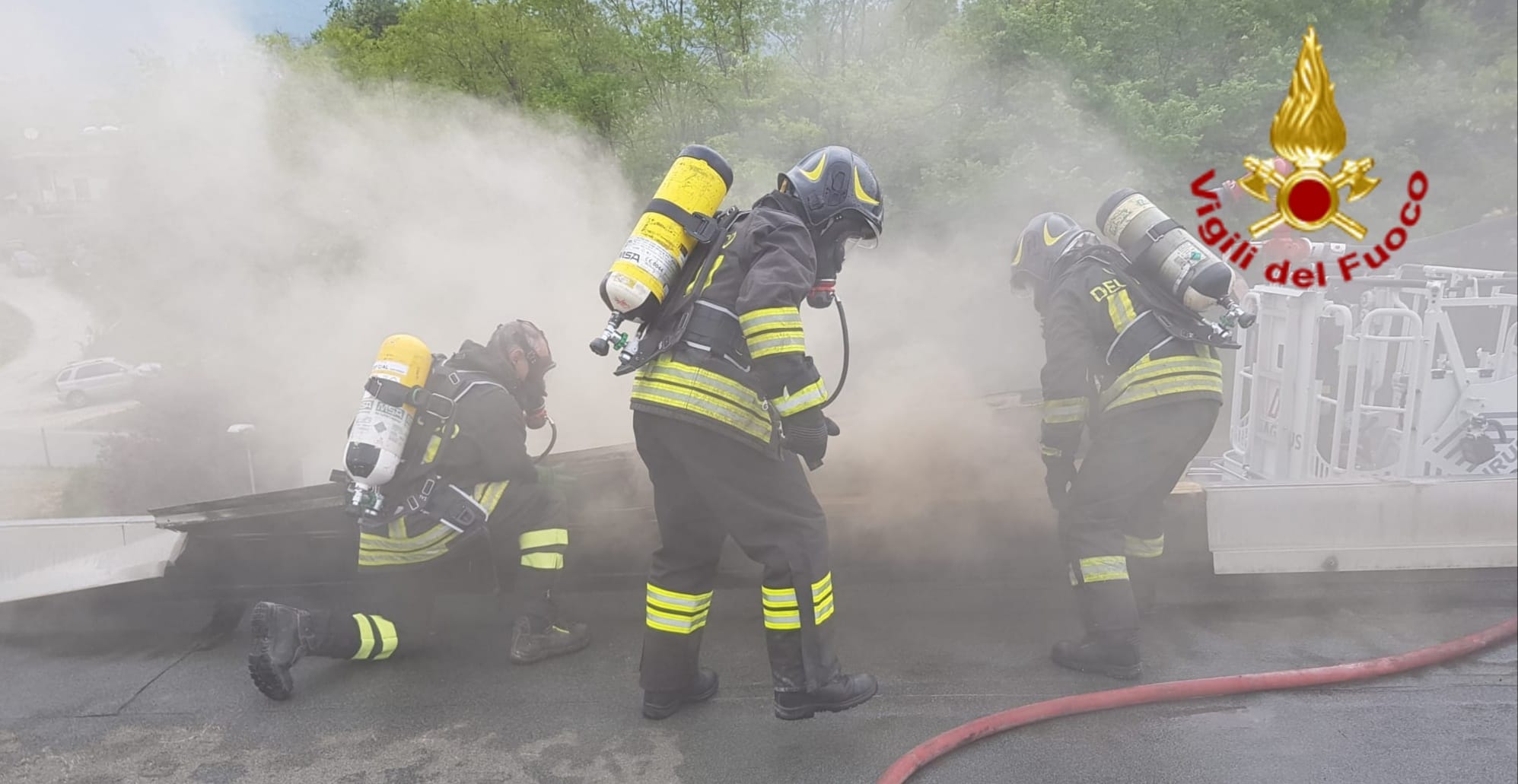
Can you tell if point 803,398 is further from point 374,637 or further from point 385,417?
point 374,637

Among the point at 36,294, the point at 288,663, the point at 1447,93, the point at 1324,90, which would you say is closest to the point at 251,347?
the point at 36,294

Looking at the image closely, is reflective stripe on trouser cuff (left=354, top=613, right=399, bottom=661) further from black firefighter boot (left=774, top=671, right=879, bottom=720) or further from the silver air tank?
the silver air tank

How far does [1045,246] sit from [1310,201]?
2537 mm

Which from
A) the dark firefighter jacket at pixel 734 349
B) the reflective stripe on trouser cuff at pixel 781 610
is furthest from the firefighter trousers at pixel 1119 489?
the dark firefighter jacket at pixel 734 349

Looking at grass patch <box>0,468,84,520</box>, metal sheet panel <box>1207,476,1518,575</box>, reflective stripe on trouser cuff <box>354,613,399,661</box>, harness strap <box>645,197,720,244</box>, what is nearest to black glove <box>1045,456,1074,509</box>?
metal sheet panel <box>1207,476,1518,575</box>

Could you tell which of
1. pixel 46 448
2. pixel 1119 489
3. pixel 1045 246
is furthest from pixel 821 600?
pixel 46 448

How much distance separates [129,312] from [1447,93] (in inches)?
318

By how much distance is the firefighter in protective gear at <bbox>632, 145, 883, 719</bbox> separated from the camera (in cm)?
250

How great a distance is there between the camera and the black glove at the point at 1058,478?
3.34 metres

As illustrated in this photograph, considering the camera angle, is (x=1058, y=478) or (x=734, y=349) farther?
(x=1058, y=478)

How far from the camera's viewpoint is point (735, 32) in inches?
230

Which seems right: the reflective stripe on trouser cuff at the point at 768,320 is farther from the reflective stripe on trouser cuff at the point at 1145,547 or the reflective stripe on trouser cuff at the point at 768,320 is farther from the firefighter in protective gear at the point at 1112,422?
the reflective stripe on trouser cuff at the point at 1145,547

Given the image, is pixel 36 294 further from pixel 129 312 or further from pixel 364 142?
pixel 364 142

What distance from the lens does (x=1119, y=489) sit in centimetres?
317
